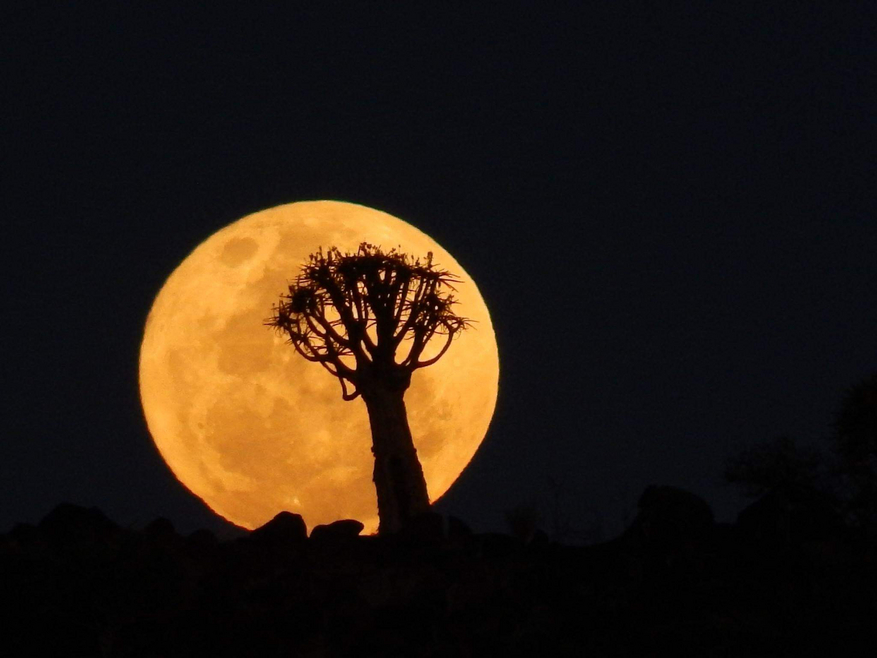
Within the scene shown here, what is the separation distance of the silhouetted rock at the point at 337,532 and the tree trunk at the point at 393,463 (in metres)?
2.21

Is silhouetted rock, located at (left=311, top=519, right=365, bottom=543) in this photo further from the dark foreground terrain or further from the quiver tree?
the quiver tree

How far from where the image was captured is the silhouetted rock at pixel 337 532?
14008 millimetres

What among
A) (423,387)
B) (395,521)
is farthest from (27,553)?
(423,387)

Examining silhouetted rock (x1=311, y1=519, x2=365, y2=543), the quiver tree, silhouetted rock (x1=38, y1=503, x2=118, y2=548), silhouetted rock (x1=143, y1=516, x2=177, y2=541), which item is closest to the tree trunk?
the quiver tree

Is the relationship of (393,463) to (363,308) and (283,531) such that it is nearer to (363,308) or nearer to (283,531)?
(363,308)

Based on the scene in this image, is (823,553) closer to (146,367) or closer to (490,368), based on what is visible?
(490,368)

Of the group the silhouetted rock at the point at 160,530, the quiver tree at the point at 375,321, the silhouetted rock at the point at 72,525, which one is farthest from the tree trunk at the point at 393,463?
the silhouetted rock at the point at 72,525

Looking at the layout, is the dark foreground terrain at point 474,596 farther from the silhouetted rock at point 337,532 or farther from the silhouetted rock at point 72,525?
the silhouetted rock at point 337,532

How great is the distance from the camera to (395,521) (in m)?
16.8

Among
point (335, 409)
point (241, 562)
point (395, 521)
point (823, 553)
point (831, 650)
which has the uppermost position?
point (335, 409)

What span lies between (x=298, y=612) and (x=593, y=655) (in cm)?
250

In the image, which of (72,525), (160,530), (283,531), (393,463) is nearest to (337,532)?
(283,531)

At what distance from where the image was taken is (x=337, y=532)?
1425 cm

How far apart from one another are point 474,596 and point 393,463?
6.21 meters
